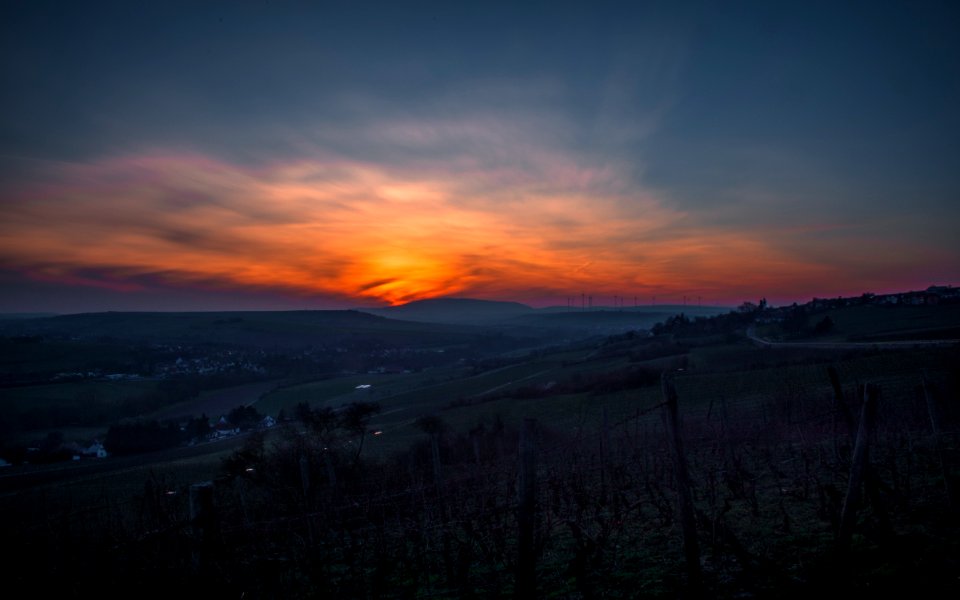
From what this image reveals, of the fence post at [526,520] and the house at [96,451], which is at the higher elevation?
the fence post at [526,520]

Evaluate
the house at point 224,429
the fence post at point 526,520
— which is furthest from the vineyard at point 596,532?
the house at point 224,429

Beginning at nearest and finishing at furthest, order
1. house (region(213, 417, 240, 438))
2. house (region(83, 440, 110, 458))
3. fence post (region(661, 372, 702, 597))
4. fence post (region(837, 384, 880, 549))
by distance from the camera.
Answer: fence post (region(837, 384, 880, 549))
fence post (region(661, 372, 702, 597))
house (region(83, 440, 110, 458))
house (region(213, 417, 240, 438))

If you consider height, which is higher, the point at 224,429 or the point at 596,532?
the point at 596,532

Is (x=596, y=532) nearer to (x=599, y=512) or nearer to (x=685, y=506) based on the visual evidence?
(x=599, y=512)

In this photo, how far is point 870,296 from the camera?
7512 centimetres

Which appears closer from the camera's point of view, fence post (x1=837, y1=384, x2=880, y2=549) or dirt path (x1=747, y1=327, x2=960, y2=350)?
fence post (x1=837, y1=384, x2=880, y2=549)

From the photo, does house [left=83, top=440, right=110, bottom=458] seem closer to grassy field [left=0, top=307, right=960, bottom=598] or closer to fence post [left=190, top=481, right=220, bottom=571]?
grassy field [left=0, top=307, right=960, bottom=598]

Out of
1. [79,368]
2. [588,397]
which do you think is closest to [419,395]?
[588,397]

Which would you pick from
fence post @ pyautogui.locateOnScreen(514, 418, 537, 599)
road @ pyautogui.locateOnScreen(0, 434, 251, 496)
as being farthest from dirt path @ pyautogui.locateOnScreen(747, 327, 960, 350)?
road @ pyautogui.locateOnScreen(0, 434, 251, 496)

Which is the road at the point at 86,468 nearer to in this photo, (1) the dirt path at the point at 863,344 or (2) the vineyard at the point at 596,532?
(2) the vineyard at the point at 596,532

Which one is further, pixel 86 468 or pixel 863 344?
pixel 863 344

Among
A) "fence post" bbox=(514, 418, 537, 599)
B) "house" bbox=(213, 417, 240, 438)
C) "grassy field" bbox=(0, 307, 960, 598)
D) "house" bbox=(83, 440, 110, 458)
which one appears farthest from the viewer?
"house" bbox=(213, 417, 240, 438)

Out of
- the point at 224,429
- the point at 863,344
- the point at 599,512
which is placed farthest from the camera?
the point at 224,429

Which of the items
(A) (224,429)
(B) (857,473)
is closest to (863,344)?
(B) (857,473)
